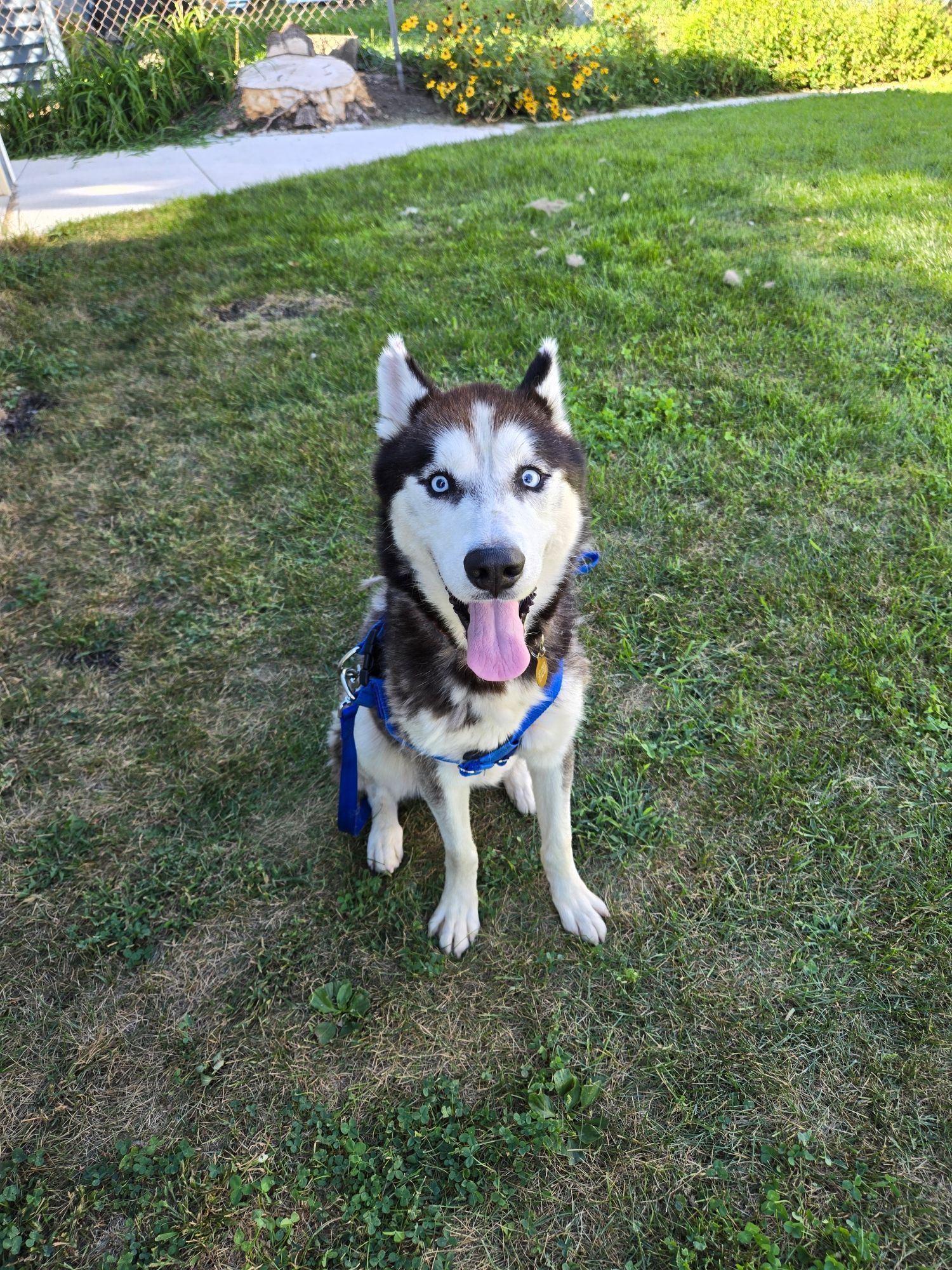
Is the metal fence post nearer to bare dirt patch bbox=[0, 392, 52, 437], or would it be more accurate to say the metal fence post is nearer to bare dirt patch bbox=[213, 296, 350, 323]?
bare dirt patch bbox=[213, 296, 350, 323]

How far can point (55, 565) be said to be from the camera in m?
3.73

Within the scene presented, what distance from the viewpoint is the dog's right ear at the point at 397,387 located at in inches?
86.4

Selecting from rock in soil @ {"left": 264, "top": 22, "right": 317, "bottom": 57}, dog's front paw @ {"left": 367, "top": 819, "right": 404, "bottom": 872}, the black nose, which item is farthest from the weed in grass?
rock in soil @ {"left": 264, "top": 22, "right": 317, "bottom": 57}

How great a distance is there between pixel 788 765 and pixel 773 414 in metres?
2.44

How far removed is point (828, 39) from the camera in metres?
11.3

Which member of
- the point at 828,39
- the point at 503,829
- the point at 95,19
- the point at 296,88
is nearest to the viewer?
the point at 503,829

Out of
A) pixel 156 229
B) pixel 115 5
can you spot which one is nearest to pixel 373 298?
pixel 156 229

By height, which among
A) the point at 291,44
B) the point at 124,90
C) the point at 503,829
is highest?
the point at 291,44

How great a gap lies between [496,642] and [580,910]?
1.03m

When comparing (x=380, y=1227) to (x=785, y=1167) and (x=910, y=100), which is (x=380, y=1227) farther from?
(x=910, y=100)

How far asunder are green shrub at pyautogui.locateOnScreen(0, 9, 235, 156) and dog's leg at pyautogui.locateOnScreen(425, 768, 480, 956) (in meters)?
10.4

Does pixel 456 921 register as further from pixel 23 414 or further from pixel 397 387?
pixel 23 414

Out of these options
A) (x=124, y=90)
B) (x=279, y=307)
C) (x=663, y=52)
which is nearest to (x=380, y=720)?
(x=279, y=307)

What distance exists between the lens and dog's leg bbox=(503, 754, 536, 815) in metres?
2.75
